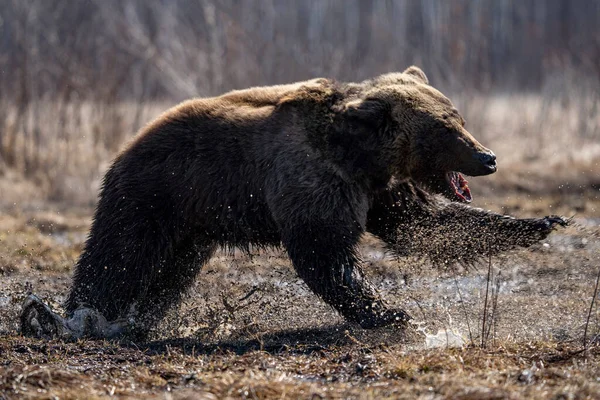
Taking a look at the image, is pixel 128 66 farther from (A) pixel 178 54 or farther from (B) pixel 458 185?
(B) pixel 458 185

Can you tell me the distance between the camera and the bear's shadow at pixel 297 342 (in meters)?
5.15

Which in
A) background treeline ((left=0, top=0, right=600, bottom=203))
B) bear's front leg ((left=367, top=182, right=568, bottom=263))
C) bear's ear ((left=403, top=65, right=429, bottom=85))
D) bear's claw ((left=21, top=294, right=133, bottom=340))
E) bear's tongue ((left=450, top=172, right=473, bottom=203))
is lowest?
bear's claw ((left=21, top=294, right=133, bottom=340))

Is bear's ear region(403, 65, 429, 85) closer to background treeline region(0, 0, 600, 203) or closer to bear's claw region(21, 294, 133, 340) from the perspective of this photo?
bear's claw region(21, 294, 133, 340)

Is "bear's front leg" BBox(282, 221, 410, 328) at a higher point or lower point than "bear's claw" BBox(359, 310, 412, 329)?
higher

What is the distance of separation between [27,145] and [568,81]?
10.3m

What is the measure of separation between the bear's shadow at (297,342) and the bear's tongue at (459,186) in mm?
1109

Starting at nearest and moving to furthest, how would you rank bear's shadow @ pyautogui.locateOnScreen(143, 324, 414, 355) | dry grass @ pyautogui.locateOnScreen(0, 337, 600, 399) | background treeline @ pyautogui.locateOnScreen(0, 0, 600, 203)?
dry grass @ pyautogui.locateOnScreen(0, 337, 600, 399), bear's shadow @ pyautogui.locateOnScreen(143, 324, 414, 355), background treeline @ pyautogui.locateOnScreen(0, 0, 600, 203)

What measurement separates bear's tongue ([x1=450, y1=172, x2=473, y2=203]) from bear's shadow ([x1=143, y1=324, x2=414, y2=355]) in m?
1.11

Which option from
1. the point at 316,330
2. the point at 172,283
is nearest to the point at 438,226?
the point at 316,330

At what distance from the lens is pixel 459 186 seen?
621cm

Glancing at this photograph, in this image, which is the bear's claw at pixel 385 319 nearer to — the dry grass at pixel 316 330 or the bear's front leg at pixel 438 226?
the dry grass at pixel 316 330

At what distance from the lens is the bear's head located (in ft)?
19.1

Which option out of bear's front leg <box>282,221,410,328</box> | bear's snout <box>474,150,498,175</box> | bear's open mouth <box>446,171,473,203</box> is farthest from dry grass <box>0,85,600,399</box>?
bear's snout <box>474,150,498,175</box>

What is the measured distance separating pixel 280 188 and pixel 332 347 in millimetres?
1210
